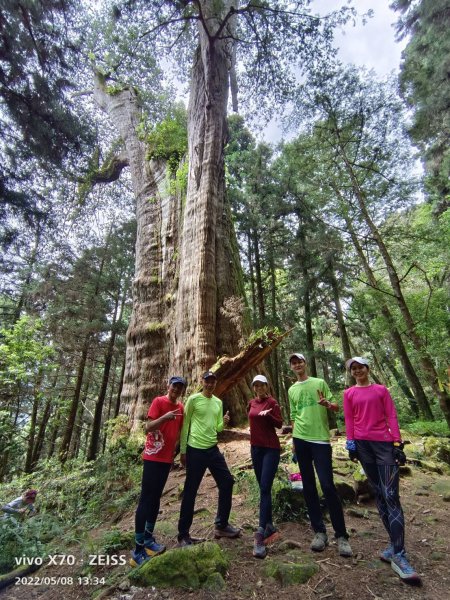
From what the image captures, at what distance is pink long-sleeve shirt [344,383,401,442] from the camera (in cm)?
300

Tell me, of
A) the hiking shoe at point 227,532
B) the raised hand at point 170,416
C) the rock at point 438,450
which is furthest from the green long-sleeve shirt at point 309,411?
the rock at point 438,450

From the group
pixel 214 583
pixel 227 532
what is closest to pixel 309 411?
pixel 227 532

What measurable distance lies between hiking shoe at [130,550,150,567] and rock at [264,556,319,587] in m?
1.14

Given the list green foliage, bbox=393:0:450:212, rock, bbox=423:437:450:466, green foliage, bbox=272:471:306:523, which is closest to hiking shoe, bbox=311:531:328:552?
green foliage, bbox=272:471:306:523

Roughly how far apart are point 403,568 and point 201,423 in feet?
6.86

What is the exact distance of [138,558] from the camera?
9.80ft

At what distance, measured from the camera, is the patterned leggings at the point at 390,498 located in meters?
2.75

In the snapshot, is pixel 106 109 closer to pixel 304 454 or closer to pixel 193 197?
pixel 193 197

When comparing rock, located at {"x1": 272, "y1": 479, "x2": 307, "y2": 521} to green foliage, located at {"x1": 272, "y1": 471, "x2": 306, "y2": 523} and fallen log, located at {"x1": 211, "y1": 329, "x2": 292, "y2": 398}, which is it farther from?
fallen log, located at {"x1": 211, "y1": 329, "x2": 292, "y2": 398}

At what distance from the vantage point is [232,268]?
8328mm

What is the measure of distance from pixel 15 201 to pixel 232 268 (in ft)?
15.9

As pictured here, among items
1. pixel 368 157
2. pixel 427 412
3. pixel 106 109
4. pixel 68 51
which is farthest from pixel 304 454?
pixel 106 109

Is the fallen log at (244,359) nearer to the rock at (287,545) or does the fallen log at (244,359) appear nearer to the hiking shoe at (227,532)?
the hiking shoe at (227,532)

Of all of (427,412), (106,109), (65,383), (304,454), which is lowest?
(304,454)
